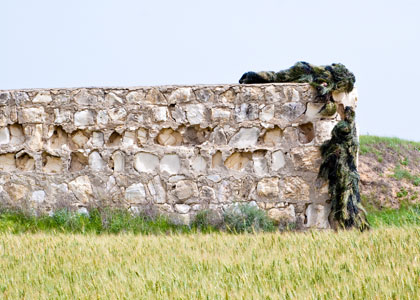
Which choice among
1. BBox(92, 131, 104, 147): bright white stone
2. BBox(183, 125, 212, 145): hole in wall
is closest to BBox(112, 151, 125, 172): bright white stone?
BBox(92, 131, 104, 147): bright white stone

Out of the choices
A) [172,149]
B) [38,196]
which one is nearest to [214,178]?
[172,149]

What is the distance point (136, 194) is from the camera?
830 cm

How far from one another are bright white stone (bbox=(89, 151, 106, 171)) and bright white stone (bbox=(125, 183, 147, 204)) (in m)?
0.51

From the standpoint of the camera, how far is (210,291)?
4.13 m

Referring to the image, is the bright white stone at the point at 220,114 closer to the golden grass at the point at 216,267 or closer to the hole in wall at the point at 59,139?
the golden grass at the point at 216,267

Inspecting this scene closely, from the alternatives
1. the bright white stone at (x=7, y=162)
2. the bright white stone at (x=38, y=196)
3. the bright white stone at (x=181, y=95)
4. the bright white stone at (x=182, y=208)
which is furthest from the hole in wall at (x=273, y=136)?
the bright white stone at (x=7, y=162)

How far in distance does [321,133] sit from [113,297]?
455cm

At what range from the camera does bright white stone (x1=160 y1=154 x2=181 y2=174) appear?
27.0ft

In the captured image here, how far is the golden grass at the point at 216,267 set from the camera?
4.12 m

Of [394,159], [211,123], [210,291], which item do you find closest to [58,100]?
[211,123]

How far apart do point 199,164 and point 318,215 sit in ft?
5.78

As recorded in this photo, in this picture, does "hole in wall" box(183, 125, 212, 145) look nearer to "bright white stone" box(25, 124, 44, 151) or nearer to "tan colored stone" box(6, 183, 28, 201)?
"bright white stone" box(25, 124, 44, 151)

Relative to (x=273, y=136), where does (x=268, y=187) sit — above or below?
below

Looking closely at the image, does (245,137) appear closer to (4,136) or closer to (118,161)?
(118,161)
